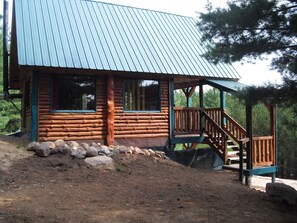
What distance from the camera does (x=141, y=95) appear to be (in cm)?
1273

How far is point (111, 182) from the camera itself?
8.32 m

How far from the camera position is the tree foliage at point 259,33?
5.59 m

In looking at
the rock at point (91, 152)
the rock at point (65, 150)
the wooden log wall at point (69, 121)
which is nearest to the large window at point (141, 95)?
→ the wooden log wall at point (69, 121)

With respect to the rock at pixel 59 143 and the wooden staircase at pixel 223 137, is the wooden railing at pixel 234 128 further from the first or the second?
the rock at pixel 59 143

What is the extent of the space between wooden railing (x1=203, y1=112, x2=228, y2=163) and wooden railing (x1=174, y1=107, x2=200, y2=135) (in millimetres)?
383

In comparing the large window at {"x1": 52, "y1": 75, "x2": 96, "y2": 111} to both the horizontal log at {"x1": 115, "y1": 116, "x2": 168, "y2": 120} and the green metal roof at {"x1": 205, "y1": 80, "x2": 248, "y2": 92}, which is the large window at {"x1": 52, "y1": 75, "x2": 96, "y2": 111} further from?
the green metal roof at {"x1": 205, "y1": 80, "x2": 248, "y2": 92}

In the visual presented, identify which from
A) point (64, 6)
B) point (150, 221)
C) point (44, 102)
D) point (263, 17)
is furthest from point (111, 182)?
point (64, 6)

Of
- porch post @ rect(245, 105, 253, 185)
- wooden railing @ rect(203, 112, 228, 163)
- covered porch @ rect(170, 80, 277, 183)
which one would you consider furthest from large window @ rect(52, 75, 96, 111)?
porch post @ rect(245, 105, 253, 185)

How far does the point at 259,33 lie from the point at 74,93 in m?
7.38

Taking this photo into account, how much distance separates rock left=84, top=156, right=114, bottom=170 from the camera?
31.3 feet

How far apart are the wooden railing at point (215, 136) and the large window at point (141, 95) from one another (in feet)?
7.00

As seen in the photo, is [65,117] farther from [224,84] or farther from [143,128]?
[224,84]

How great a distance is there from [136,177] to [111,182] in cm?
98

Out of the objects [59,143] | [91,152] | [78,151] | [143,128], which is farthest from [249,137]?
[59,143]
